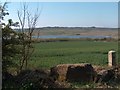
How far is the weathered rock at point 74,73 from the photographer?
14.3 metres

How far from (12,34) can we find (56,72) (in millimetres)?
2433

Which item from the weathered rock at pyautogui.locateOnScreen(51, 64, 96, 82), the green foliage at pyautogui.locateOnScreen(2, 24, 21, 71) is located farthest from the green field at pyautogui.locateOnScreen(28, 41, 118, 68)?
the green foliage at pyautogui.locateOnScreen(2, 24, 21, 71)

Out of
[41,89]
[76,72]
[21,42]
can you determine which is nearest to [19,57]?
[21,42]

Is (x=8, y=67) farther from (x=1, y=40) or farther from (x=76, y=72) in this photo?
(x=76, y=72)

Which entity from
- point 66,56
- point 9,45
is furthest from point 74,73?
point 66,56

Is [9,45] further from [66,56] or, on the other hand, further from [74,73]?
[66,56]

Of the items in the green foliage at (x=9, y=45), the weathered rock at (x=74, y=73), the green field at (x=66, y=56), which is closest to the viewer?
the green foliage at (x=9, y=45)

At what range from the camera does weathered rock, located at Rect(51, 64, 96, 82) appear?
14297 millimetres

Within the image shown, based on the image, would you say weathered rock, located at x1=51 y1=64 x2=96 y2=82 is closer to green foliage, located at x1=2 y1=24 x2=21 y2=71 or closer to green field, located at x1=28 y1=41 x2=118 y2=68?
green foliage, located at x1=2 y1=24 x2=21 y2=71

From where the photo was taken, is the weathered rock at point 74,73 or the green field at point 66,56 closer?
the weathered rock at point 74,73

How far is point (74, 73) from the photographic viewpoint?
14.4 metres

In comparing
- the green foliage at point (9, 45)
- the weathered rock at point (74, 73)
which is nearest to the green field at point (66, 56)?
the weathered rock at point (74, 73)

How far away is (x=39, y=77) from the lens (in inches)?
493

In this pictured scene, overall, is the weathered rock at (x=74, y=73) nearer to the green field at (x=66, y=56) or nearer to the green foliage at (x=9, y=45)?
the green foliage at (x=9, y=45)
